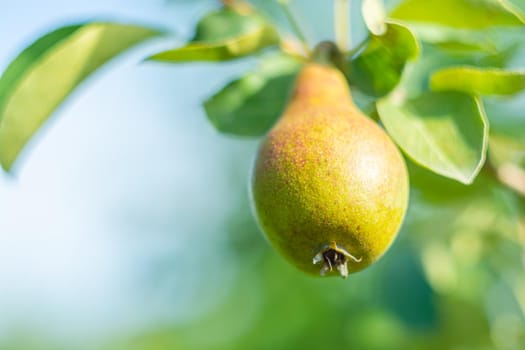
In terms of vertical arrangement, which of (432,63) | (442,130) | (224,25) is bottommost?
(432,63)

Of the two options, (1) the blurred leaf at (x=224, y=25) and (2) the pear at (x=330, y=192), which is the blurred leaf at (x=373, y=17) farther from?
(1) the blurred leaf at (x=224, y=25)

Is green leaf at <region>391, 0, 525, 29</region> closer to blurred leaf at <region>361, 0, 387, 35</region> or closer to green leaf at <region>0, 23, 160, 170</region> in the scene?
blurred leaf at <region>361, 0, 387, 35</region>

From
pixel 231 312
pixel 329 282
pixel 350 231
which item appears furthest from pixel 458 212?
pixel 231 312

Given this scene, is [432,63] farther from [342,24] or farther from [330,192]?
[330,192]

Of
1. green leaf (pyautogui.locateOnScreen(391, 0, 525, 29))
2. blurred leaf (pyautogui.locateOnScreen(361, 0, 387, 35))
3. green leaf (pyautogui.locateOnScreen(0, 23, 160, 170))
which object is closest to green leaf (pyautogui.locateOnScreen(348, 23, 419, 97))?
blurred leaf (pyautogui.locateOnScreen(361, 0, 387, 35))

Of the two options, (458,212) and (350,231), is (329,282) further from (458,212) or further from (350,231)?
(350,231)

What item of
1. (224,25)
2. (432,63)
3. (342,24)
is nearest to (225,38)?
(224,25)
